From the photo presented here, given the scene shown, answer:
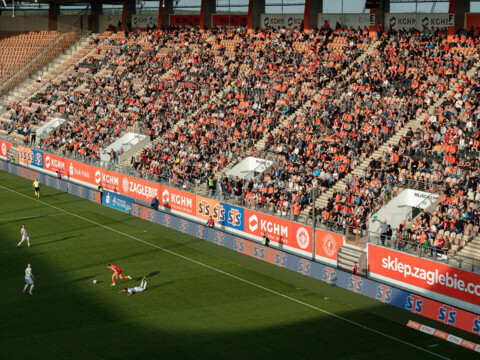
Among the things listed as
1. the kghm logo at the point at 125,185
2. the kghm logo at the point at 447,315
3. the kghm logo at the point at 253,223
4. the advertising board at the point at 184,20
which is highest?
the advertising board at the point at 184,20

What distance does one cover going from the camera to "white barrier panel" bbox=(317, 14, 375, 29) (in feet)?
173

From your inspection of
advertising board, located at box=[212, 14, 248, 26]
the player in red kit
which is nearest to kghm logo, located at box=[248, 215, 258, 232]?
the player in red kit

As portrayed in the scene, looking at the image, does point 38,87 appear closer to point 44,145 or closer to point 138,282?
point 44,145

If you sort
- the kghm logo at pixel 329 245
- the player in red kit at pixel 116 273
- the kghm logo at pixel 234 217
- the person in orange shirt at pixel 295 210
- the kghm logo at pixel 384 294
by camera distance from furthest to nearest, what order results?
the kghm logo at pixel 234 217, the person in orange shirt at pixel 295 210, the kghm logo at pixel 329 245, the player in red kit at pixel 116 273, the kghm logo at pixel 384 294

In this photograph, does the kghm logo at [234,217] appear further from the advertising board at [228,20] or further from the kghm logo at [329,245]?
the advertising board at [228,20]

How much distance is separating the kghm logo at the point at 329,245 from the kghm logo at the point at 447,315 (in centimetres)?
852

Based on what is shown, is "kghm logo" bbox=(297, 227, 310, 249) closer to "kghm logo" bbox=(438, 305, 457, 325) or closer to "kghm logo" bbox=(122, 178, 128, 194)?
"kghm logo" bbox=(438, 305, 457, 325)

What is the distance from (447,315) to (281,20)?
36.7 m

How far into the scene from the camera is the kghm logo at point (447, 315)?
27.1 meters

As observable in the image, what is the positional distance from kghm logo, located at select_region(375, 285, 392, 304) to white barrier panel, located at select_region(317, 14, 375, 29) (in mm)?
26810

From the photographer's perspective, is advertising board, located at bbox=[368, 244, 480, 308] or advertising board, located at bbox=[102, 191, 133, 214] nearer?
advertising board, located at bbox=[368, 244, 480, 308]

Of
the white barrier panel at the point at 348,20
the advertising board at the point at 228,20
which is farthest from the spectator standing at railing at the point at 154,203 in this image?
the advertising board at the point at 228,20

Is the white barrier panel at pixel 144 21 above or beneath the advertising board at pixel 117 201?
above

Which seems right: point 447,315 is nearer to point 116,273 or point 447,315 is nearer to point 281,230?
point 281,230
